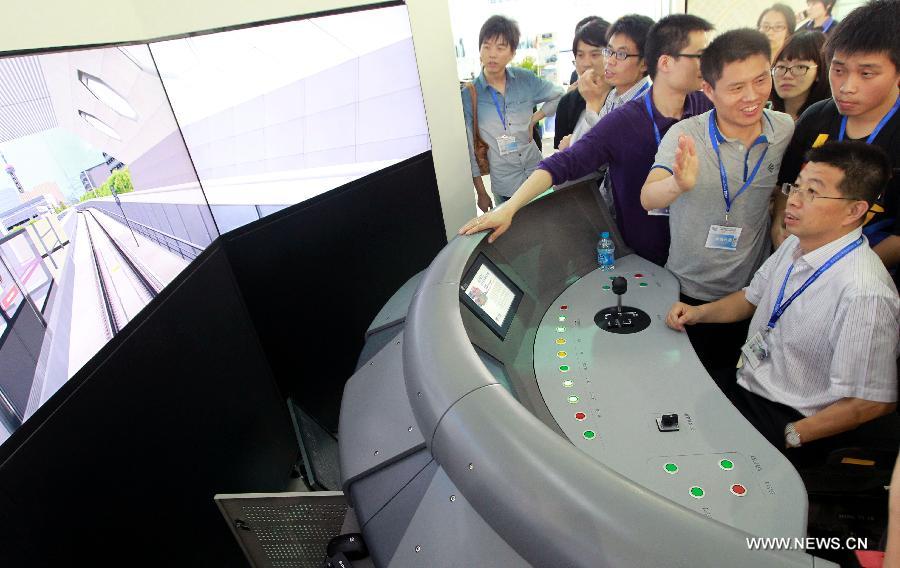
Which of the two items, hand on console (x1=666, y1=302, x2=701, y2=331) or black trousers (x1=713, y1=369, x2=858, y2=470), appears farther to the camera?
hand on console (x1=666, y1=302, x2=701, y2=331)

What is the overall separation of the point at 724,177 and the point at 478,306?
102 cm

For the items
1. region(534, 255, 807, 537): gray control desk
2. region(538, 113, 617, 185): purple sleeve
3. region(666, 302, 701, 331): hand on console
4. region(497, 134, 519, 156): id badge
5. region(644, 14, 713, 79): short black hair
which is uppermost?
region(644, 14, 713, 79): short black hair

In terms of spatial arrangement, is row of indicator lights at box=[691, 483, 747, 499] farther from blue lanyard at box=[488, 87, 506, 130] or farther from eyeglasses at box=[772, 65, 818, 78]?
blue lanyard at box=[488, 87, 506, 130]

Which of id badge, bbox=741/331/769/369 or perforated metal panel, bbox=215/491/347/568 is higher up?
id badge, bbox=741/331/769/369

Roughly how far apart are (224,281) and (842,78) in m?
2.42

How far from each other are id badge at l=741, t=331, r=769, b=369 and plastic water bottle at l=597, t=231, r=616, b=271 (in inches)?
26.1

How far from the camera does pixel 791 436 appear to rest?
137cm

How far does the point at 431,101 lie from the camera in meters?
2.98

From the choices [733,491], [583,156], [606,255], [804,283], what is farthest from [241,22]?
[733,491]

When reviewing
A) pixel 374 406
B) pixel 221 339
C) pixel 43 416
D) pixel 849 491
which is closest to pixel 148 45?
pixel 221 339

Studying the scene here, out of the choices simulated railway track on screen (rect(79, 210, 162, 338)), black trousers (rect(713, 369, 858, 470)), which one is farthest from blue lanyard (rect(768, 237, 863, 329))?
simulated railway track on screen (rect(79, 210, 162, 338))

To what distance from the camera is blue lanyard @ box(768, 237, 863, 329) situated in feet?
4.44

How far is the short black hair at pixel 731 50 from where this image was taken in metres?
1.63

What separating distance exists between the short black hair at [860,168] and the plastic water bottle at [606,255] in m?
0.84
